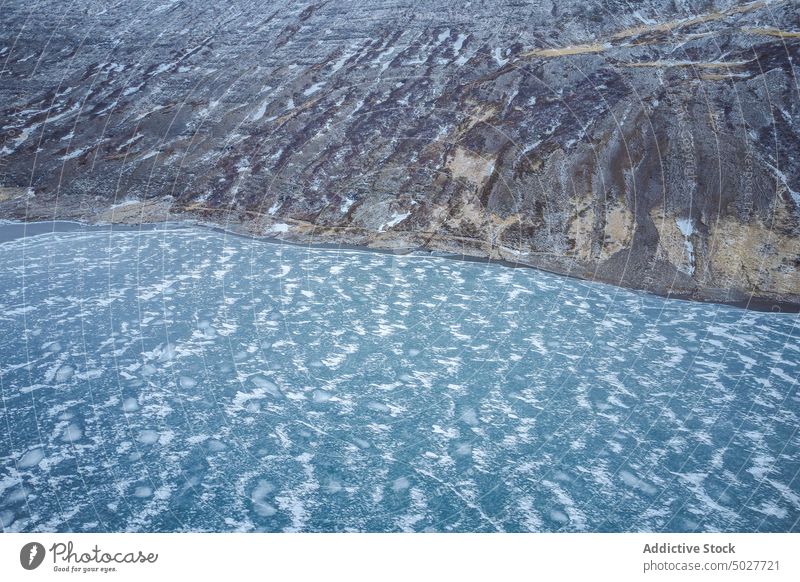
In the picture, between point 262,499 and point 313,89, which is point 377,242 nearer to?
point 313,89

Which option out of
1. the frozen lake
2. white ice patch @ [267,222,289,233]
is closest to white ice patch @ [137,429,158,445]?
the frozen lake

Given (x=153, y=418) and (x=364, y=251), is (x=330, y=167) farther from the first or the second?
(x=153, y=418)

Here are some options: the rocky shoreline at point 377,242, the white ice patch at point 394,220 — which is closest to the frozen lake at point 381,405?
the rocky shoreline at point 377,242

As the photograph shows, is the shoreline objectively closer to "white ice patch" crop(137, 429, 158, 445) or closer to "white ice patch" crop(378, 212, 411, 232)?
"white ice patch" crop(378, 212, 411, 232)

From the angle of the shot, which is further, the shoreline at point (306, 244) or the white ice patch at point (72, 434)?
the shoreline at point (306, 244)

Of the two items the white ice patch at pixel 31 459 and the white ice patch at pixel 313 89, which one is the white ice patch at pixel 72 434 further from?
the white ice patch at pixel 313 89

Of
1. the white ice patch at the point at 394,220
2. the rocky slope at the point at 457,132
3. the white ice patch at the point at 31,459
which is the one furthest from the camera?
the white ice patch at the point at 394,220

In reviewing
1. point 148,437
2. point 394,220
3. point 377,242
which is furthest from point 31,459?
point 394,220

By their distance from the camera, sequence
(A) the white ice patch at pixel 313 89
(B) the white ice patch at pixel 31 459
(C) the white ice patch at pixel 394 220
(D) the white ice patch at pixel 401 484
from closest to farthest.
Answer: (D) the white ice patch at pixel 401 484
(B) the white ice patch at pixel 31 459
(C) the white ice patch at pixel 394 220
(A) the white ice patch at pixel 313 89
